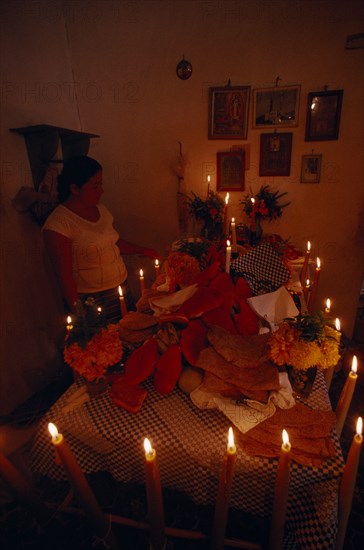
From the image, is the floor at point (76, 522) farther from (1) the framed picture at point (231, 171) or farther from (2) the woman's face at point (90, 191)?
(1) the framed picture at point (231, 171)

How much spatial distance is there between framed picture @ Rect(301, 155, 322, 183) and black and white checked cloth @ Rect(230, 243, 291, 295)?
179 centimetres

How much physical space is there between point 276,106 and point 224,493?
3.28 meters

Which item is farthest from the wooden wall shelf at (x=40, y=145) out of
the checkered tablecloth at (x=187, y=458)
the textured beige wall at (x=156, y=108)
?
the checkered tablecloth at (x=187, y=458)

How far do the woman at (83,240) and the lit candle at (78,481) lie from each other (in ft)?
4.00

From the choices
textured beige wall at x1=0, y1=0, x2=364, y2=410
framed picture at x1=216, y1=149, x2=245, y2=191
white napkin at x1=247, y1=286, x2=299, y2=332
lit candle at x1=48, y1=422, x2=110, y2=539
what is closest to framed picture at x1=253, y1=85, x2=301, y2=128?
textured beige wall at x1=0, y1=0, x2=364, y2=410

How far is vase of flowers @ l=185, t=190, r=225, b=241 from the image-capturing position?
3066 mm

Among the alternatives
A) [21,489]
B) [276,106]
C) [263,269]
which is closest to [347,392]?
[263,269]

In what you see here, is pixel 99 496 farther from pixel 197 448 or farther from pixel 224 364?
pixel 224 364

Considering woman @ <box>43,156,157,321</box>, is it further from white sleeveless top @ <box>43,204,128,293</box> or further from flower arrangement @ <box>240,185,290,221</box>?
flower arrangement @ <box>240,185,290,221</box>

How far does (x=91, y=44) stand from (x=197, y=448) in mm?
3813

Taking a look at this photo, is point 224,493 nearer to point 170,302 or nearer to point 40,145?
point 170,302

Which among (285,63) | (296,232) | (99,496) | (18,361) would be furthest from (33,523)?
(285,63)

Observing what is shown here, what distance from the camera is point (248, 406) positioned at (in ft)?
3.39

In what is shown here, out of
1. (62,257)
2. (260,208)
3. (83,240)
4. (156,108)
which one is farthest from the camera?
(156,108)
